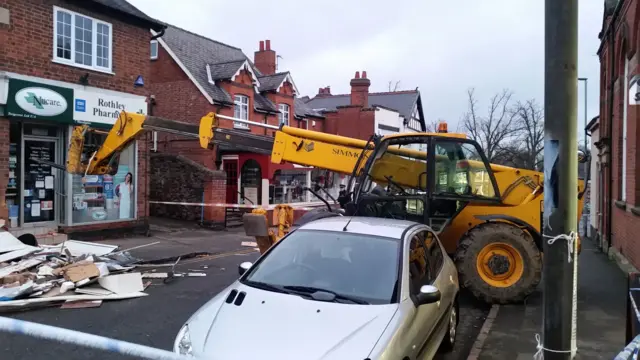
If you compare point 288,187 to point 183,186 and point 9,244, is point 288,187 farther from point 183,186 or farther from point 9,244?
point 9,244

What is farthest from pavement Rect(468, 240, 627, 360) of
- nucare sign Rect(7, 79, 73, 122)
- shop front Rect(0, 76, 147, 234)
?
nucare sign Rect(7, 79, 73, 122)

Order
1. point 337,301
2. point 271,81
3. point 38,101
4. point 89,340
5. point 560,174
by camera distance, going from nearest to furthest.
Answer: point 89,340
point 560,174
point 337,301
point 38,101
point 271,81

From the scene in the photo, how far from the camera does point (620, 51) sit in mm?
11742

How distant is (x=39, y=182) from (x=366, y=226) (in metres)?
10.5

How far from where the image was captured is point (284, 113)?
25.2 m

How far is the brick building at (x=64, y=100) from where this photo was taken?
11633mm

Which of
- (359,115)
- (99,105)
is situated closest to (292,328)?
(99,105)

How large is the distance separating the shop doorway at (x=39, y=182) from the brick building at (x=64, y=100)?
0.02 m

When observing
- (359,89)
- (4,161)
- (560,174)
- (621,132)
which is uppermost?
(359,89)

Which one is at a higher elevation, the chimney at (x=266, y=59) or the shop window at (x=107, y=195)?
the chimney at (x=266, y=59)

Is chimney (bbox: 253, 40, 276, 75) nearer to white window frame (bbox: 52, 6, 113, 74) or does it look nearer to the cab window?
white window frame (bbox: 52, 6, 113, 74)

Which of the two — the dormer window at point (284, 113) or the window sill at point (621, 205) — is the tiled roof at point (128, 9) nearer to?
the dormer window at point (284, 113)

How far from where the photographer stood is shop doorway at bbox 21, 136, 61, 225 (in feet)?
40.2

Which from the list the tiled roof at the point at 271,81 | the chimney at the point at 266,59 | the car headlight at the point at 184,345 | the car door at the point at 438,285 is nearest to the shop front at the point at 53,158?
the car headlight at the point at 184,345
